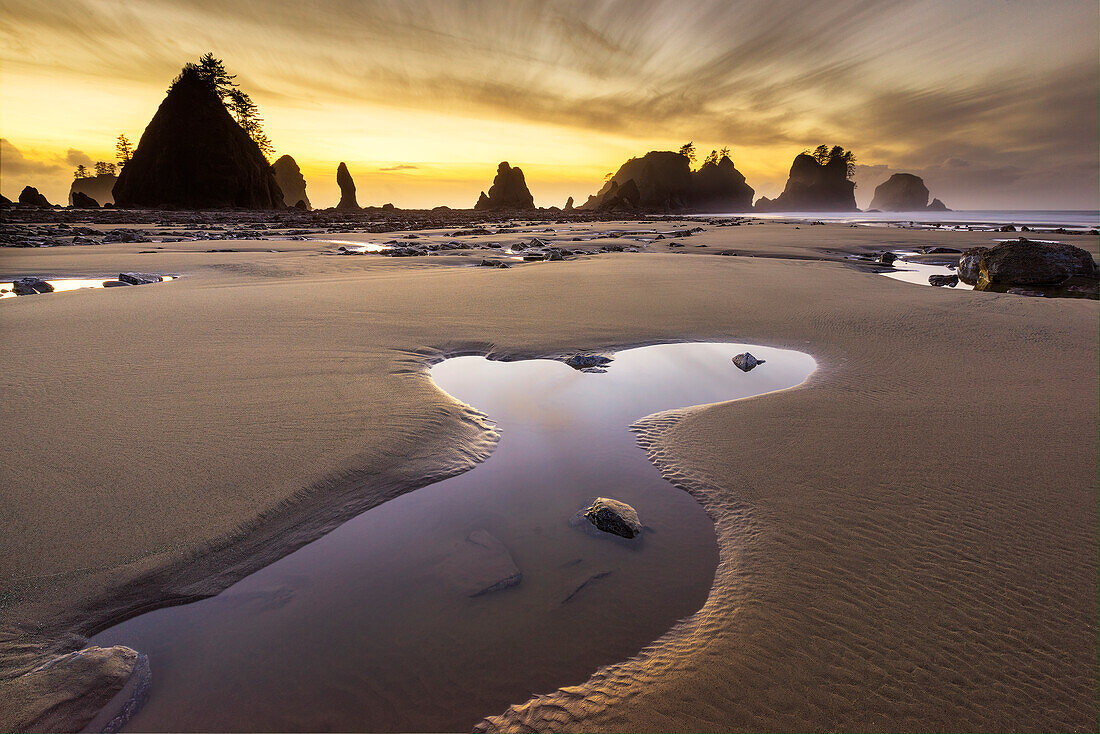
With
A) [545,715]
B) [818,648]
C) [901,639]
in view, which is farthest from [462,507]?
[901,639]

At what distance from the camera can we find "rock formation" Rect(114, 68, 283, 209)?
2224 inches

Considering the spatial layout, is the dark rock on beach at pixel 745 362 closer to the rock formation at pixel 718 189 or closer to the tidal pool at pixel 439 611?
the tidal pool at pixel 439 611

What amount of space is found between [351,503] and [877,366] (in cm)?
530

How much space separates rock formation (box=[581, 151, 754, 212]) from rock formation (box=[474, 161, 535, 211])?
2561 centimetres

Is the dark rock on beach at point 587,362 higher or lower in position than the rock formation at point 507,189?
lower

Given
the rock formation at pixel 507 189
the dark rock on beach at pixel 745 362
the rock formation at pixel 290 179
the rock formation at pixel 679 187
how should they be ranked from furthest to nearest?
the rock formation at pixel 290 179 → the rock formation at pixel 507 189 → the rock formation at pixel 679 187 → the dark rock on beach at pixel 745 362

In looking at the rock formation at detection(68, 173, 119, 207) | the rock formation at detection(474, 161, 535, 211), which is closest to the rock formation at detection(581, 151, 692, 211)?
the rock formation at detection(474, 161, 535, 211)

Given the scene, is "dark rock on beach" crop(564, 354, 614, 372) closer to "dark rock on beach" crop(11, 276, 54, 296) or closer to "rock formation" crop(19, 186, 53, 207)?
"dark rock on beach" crop(11, 276, 54, 296)

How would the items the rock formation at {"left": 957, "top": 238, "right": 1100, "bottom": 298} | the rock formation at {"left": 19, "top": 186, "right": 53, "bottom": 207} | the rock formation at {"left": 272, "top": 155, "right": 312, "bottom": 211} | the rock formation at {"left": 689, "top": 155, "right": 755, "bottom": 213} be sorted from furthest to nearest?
1. the rock formation at {"left": 272, "top": 155, "right": 312, "bottom": 211}
2. the rock formation at {"left": 689, "top": 155, "right": 755, "bottom": 213}
3. the rock formation at {"left": 19, "top": 186, "right": 53, "bottom": 207}
4. the rock formation at {"left": 957, "top": 238, "right": 1100, "bottom": 298}

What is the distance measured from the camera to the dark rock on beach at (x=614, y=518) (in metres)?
2.53

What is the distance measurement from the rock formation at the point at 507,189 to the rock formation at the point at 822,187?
96.2 m

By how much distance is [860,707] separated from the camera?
5.40 ft

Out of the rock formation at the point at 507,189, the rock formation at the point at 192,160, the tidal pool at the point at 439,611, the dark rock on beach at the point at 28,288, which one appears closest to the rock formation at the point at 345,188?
the rock formation at the point at 507,189

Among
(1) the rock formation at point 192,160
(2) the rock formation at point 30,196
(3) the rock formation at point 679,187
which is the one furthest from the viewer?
(3) the rock formation at point 679,187
